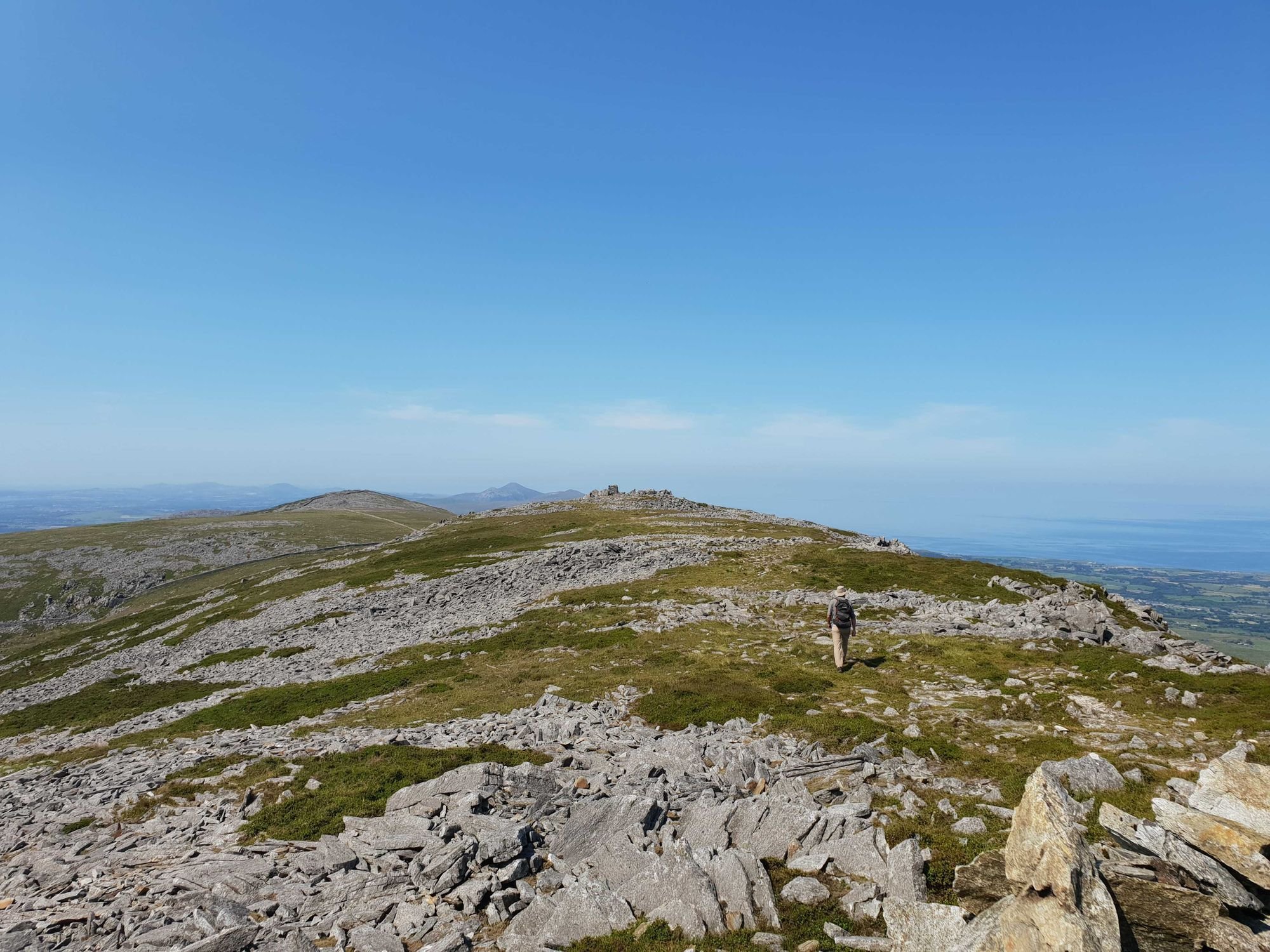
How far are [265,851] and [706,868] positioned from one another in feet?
40.2

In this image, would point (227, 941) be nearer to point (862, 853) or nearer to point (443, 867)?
point (443, 867)

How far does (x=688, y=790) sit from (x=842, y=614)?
612 inches

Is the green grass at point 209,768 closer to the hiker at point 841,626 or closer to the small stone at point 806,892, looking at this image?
the small stone at point 806,892

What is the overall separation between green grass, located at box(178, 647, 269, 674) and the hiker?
170 feet

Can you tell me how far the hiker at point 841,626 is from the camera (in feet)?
97.7

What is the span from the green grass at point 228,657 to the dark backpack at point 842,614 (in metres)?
51.9

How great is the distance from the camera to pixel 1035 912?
27.8ft

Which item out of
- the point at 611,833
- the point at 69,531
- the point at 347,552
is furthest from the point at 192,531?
the point at 611,833

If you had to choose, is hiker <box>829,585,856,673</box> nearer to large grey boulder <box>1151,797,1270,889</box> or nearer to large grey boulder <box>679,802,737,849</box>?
large grey boulder <box>679,802,737,849</box>

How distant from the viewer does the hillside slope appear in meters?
136

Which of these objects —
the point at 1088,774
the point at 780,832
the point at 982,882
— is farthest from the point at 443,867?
the point at 1088,774

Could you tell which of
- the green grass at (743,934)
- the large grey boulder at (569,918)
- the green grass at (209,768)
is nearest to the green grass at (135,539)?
the green grass at (209,768)

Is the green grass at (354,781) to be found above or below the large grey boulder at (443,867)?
below

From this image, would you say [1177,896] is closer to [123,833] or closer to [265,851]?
[265,851]
